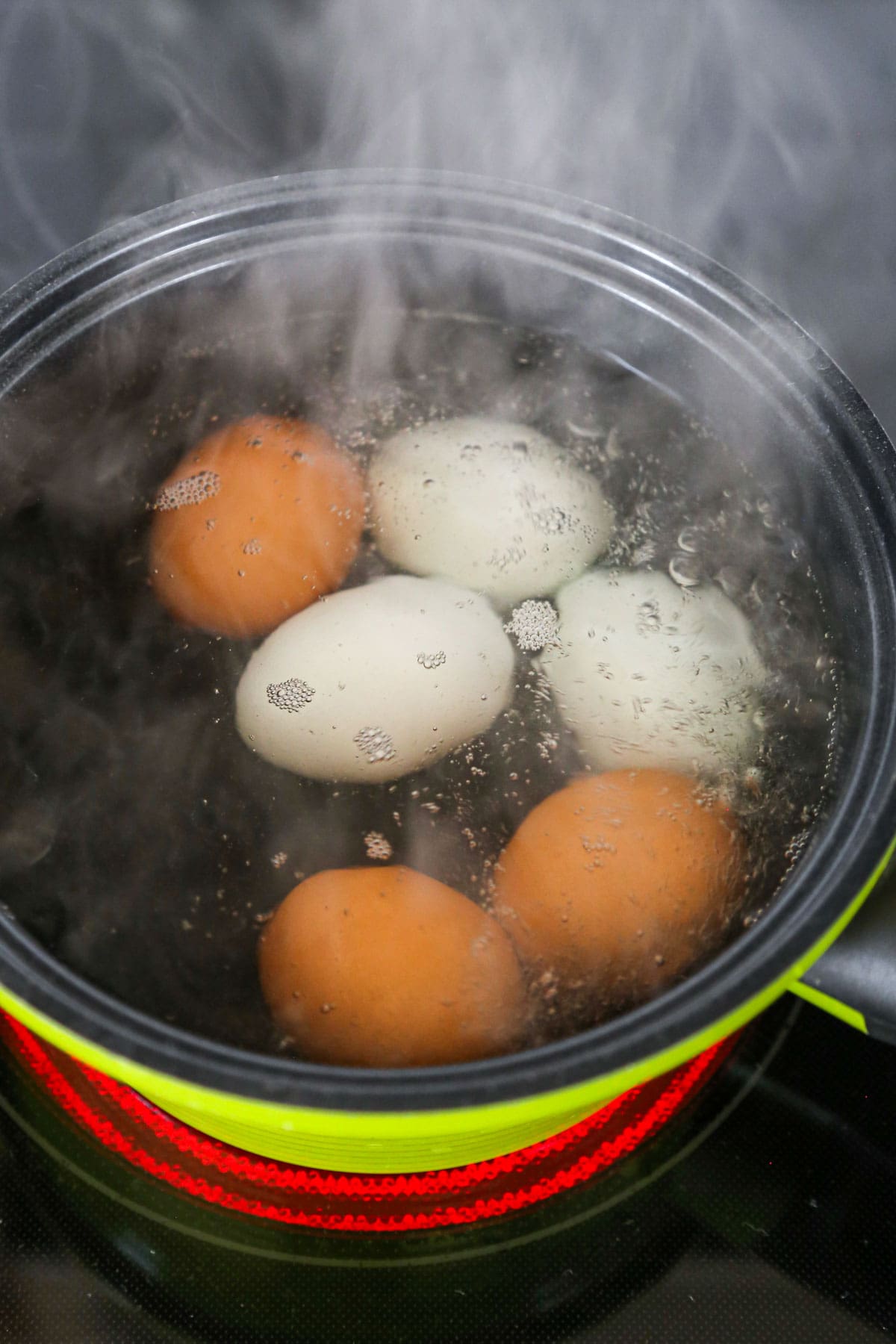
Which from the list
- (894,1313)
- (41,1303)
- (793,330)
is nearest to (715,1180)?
(894,1313)

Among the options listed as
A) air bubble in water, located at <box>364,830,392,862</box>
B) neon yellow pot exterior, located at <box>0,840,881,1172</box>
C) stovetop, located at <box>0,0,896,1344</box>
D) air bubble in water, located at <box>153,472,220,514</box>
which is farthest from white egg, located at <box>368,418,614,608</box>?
stovetop, located at <box>0,0,896,1344</box>

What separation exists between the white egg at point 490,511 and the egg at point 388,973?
1.00ft

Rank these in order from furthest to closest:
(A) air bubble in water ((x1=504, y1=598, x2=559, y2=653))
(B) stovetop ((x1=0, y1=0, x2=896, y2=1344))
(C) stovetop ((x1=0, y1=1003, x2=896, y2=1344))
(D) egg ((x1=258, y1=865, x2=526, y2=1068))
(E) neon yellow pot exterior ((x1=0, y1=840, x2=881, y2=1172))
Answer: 1. (B) stovetop ((x1=0, y1=0, x2=896, y2=1344))
2. (A) air bubble in water ((x1=504, y1=598, x2=559, y2=653))
3. (C) stovetop ((x1=0, y1=1003, x2=896, y2=1344))
4. (D) egg ((x1=258, y1=865, x2=526, y2=1068))
5. (E) neon yellow pot exterior ((x1=0, y1=840, x2=881, y2=1172))

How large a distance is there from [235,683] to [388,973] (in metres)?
0.29

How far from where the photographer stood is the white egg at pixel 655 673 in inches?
33.4

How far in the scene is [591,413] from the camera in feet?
3.33

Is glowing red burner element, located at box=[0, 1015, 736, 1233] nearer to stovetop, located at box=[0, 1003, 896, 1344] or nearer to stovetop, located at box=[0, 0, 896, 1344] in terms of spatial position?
stovetop, located at box=[0, 1003, 896, 1344]

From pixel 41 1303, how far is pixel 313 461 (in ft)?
2.35

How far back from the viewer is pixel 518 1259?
2.67ft

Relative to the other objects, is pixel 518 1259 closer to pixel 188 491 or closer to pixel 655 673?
pixel 655 673

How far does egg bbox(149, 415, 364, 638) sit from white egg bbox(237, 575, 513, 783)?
1.6 inches

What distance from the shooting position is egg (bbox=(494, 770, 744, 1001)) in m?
0.74

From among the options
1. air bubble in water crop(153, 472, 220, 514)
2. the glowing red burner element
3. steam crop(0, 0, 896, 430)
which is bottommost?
the glowing red burner element

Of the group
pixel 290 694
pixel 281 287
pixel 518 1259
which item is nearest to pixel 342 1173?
pixel 518 1259
